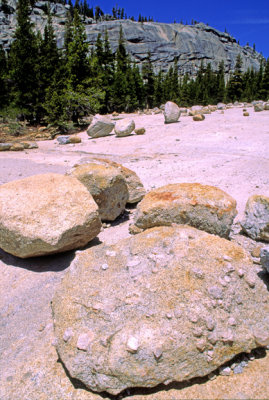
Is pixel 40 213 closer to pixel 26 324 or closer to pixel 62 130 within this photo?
pixel 26 324

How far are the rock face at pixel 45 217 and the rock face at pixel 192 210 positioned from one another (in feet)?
2.25

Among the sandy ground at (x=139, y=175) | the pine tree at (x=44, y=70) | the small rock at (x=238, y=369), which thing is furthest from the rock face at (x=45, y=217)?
the pine tree at (x=44, y=70)

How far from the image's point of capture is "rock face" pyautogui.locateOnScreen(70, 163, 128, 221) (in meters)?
4.12

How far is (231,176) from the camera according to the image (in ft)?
20.3

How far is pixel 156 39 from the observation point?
85.6 m

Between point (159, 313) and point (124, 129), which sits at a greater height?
point (124, 129)

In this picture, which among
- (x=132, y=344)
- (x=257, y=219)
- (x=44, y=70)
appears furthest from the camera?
(x=44, y=70)

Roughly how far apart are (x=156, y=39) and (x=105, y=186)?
94.8m

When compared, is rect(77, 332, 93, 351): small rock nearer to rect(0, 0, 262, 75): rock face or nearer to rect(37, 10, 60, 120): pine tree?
rect(37, 10, 60, 120): pine tree

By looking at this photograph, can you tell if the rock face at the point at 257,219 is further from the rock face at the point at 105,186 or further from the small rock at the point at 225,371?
the small rock at the point at 225,371

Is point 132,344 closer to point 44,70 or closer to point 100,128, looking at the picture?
point 100,128

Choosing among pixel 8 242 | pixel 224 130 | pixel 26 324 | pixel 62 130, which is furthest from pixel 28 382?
pixel 62 130

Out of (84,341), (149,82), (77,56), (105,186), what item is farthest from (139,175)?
(149,82)

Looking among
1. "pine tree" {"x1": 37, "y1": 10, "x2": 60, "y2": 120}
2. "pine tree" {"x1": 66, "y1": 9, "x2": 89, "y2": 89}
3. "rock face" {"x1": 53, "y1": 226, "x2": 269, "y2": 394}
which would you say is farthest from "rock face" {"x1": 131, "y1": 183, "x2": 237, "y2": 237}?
"pine tree" {"x1": 37, "y1": 10, "x2": 60, "y2": 120}
